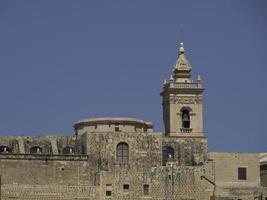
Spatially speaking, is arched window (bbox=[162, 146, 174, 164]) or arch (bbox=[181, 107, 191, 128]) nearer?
arched window (bbox=[162, 146, 174, 164])

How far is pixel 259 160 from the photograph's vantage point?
9406 centimetres

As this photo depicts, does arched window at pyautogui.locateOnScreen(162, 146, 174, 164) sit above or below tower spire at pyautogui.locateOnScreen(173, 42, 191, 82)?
below

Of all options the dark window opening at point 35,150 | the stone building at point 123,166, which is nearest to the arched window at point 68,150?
the stone building at point 123,166

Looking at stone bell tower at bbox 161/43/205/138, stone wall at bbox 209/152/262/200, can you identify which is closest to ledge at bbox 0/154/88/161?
stone bell tower at bbox 161/43/205/138

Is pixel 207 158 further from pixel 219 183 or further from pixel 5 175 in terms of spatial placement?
pixel 5 175

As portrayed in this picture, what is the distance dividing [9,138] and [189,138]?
14.4 m

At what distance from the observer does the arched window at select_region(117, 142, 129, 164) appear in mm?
90125

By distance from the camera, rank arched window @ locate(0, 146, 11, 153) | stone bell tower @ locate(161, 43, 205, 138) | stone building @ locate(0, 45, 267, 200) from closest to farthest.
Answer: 1. stone building @ locate(0, 45, 267, 200)
2. arched window @ locate(0, 146, 11, 153)
3. stone bell tower @ locate(161, 43, 205, 138)

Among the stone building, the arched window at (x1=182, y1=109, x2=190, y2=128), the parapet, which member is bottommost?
the stone building

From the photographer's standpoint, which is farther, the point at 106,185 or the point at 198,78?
the point at 198,78

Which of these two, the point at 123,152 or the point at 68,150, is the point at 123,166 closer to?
the point at 123,152

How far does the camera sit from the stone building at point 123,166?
8750 centimetres

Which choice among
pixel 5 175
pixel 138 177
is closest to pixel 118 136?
pixel 138 177

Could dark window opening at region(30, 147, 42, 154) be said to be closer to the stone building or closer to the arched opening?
the stone building
